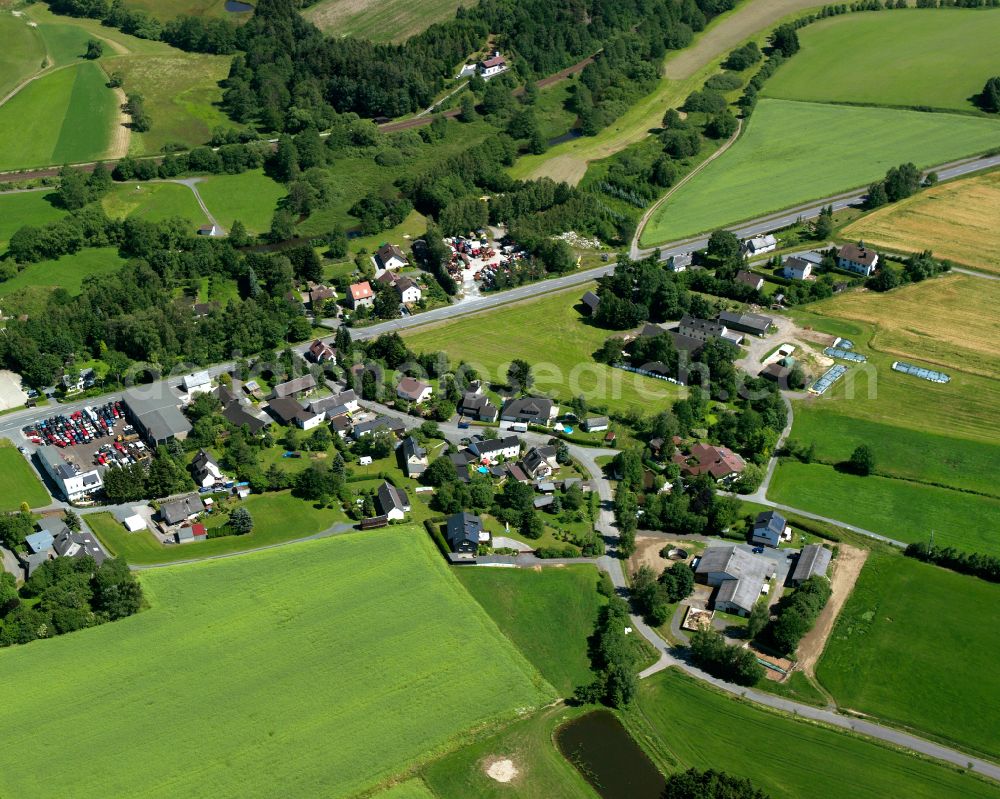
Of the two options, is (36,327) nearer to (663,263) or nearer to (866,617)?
(663,263)

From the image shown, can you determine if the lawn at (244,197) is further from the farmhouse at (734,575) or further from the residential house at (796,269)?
the farmhouse at (734,575)

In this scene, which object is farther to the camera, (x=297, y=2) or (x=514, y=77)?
(x=297, y=2)

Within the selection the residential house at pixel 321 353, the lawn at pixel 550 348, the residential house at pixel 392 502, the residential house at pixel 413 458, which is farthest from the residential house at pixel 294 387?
the residential house at pixel 392 502

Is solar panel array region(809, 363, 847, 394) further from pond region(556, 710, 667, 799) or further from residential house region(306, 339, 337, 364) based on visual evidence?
residential house region(306, 339, 337, 364)

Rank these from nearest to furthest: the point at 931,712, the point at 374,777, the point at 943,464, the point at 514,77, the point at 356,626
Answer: the point at 374,777
the point at 931,712
the point at 356,626
the point at 943,464
the point at 514,77

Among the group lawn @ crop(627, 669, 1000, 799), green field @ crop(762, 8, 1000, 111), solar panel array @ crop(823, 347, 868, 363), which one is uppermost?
green field @ crop(762, 8, 1000, 111)

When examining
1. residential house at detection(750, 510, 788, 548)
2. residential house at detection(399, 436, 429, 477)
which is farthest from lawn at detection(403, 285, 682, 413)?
residential house at detection(750, 510, 788, 548)

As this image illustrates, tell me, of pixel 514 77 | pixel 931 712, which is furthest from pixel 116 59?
pixel 931 712
